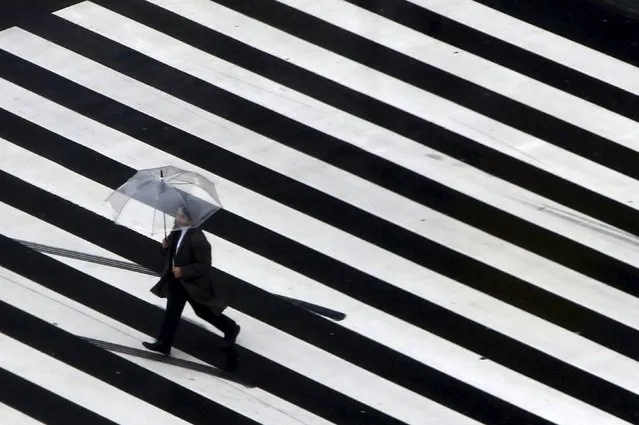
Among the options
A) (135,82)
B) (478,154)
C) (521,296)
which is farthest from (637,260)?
(135,82)

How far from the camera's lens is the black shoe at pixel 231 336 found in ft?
40.7

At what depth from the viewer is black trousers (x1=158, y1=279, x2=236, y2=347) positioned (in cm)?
1203

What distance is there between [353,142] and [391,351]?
332 centimetres

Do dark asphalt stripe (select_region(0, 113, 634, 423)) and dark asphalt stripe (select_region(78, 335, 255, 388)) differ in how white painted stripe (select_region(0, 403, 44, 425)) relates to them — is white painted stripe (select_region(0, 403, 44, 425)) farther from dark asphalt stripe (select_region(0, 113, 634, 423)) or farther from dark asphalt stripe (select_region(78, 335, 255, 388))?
dark asphalt stripe (select_region(0, 113, 634, 423))

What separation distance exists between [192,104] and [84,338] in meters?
3.91

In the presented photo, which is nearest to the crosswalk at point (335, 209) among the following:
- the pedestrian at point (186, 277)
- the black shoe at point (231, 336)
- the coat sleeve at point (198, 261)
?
the black shoe at point (231, 336)

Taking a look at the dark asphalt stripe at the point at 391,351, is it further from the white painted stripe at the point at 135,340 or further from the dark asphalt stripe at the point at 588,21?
the dark asphalt stripe at the point at 588,21

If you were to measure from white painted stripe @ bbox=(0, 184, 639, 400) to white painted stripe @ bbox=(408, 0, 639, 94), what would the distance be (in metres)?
4.11

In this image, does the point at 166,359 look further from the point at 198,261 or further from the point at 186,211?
the point at 186,211

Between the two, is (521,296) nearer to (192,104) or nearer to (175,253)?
(175,253)

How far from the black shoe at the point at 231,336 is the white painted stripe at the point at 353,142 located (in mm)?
2387

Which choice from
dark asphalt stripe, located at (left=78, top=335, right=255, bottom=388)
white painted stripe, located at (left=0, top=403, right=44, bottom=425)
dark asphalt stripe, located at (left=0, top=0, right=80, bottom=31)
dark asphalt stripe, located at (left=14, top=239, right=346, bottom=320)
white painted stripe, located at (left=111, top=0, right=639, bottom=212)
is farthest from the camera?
dark asphalt stripe, located at (left=0, top=0, right=80, bottom=31)

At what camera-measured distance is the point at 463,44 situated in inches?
662

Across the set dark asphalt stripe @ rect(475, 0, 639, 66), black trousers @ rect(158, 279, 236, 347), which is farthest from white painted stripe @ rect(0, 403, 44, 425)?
dark asphalt stripe @ rect(475, 0, 639, 66)
